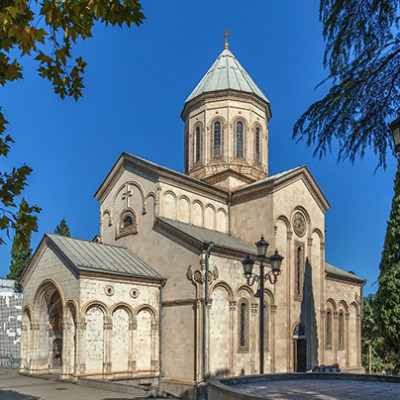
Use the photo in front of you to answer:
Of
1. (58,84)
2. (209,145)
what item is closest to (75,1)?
(58,84)

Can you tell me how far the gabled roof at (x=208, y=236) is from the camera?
19078 millimetres

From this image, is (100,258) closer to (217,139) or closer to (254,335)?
(254,335)

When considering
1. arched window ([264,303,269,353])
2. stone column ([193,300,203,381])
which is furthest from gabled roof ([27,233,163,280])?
arched window ([264,303,269,353])

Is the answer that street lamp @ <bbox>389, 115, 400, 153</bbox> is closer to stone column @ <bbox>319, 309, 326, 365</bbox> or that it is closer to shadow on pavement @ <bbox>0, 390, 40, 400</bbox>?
shadow on pavement @ <bbox>0, 390, 40, 400</bbox>

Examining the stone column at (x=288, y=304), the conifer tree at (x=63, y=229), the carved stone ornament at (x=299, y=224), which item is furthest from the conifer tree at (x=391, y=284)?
the conifer tree at (x=63, y=229)

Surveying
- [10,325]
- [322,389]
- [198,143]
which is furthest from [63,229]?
[322,389]

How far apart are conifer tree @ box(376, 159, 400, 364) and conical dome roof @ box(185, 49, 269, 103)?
58.6 ft

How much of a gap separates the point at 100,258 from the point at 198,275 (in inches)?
166

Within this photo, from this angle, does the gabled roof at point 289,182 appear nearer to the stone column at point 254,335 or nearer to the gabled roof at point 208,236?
the gabled roof at point 208,236

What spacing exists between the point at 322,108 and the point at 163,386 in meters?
14.3

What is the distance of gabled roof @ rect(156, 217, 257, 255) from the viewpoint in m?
19.1

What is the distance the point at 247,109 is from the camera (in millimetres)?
26547

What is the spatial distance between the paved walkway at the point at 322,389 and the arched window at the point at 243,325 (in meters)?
7.93

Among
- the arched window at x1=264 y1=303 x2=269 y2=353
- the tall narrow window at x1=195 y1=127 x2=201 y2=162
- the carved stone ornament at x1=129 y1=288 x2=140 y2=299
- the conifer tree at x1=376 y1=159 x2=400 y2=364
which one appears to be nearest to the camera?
the conifer tree at x1=376 y1=159 x2=400 y2=364
